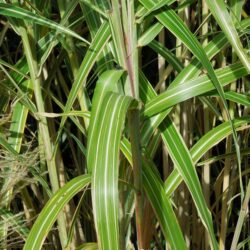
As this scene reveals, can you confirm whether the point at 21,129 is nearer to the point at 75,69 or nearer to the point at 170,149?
the point at 75,69

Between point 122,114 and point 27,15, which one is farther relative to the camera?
point 27,15

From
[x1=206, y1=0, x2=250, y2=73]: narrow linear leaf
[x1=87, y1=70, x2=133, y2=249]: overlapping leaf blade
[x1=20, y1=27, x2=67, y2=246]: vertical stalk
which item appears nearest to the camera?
[x1=87, y1=70, x2=133, y2=249]: overlapping leaf blade

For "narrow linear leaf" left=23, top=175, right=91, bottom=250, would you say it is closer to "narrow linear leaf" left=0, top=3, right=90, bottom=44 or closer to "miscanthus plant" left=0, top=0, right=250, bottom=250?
"miscanthus plant" left=0, top=0, right=250, bottom=250

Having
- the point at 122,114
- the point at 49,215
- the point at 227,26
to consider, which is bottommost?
the point at 49,215

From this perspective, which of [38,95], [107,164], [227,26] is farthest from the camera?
[38,95]

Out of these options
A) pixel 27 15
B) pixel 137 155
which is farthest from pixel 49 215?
pixel 27 15

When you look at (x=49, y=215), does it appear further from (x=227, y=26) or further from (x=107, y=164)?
(x=227, y=26)

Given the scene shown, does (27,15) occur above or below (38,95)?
above

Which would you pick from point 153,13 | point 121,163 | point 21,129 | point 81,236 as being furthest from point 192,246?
point 153,13

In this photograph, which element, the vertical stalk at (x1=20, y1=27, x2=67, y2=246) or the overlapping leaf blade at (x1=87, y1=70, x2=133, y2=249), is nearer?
the overlapping leaf blade at (x1=87, y1=70, x2=133, y2=249)

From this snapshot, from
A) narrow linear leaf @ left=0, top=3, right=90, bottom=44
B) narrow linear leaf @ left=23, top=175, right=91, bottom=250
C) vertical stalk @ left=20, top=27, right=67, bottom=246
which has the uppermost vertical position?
narrow linear leaf @ left=0, top=3, right=90, bottom=44

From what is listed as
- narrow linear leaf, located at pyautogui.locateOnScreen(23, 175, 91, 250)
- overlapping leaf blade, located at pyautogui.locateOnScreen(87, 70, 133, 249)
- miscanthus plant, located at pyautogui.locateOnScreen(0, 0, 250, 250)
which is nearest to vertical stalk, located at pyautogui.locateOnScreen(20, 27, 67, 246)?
miscanthus plant, located at pyautogui.locateOnScreen(0, 0, 250, 250)

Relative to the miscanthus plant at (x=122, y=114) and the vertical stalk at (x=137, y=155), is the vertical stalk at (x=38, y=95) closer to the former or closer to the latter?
the miscanthus plant at (x=122, y=114)

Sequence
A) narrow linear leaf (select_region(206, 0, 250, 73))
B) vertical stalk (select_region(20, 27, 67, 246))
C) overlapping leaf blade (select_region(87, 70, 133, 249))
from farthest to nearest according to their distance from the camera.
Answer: vertical stalk (select_region(20, 27, 67, 246))
narrow linear leaf (select_region(206, 0, 250, 73))
overlapping leaf blade (select_region(87, 70, 133, 249))
